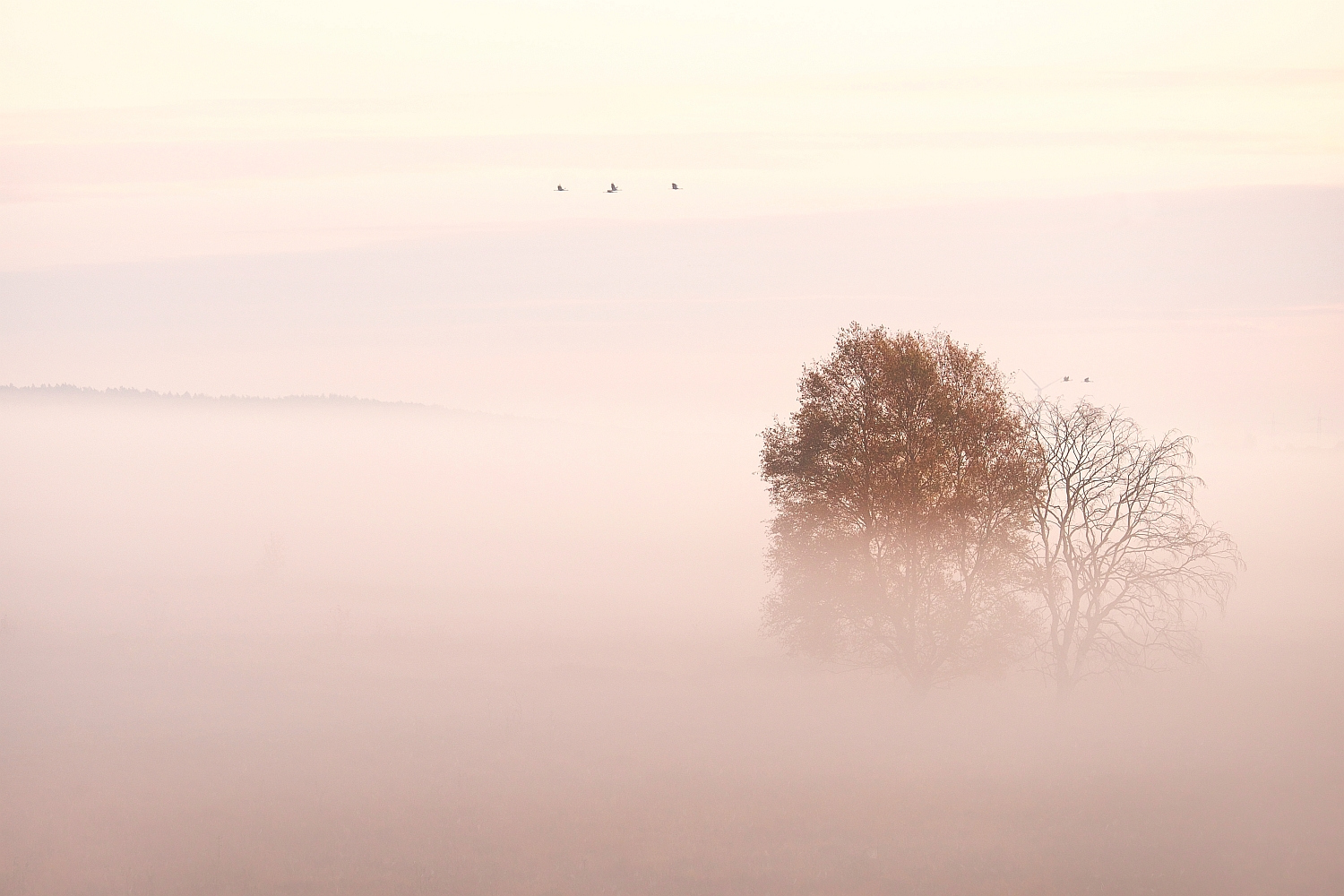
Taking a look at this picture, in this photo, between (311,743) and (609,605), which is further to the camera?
(609,605)

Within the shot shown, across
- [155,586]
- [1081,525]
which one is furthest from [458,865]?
[155,586]

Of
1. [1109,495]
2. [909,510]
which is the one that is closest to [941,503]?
[909,510]

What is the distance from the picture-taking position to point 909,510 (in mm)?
32406

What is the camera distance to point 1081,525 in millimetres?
32156

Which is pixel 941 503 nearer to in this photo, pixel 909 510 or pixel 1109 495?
pixel 909 510

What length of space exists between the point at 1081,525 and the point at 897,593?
5.99m

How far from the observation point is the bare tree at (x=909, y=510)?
32438 millimetres

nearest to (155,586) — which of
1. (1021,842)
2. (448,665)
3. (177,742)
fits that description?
(448,665)

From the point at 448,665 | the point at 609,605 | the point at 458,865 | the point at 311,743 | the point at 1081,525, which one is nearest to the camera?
the point at 458,865

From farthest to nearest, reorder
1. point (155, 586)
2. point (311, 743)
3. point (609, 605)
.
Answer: point (155, 586) → point (609, 605) → point (311, 743)

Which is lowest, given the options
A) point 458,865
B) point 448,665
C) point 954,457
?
point 458,865

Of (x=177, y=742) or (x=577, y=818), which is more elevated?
Answer: (x=177, y=742)

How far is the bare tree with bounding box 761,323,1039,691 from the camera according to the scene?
3244cm

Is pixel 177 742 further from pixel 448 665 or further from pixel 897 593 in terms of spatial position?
pixel 897 593
